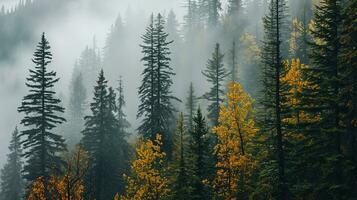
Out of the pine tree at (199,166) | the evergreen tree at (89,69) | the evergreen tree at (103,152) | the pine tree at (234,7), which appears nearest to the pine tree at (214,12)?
the pine tree at (234,7)

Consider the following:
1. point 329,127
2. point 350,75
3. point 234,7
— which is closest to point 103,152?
point 329,127

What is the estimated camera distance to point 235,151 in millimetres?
29375

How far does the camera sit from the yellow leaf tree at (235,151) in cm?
2867

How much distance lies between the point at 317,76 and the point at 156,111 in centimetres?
2066

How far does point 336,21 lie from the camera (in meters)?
22.1

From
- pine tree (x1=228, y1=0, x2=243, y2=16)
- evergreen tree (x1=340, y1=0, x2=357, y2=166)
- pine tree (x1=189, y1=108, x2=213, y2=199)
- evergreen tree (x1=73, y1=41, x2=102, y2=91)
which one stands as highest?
pine tree (x1=228, y1=0, x2=243, y2=16)

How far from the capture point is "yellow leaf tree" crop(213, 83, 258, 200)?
28.7 m

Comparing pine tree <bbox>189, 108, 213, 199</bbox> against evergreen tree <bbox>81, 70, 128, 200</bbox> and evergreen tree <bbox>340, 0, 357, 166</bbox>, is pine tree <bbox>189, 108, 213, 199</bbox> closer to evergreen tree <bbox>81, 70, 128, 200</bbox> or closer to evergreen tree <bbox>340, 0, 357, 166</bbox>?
evergreen tree <bbox>340, 0, 357, 166</bbox>

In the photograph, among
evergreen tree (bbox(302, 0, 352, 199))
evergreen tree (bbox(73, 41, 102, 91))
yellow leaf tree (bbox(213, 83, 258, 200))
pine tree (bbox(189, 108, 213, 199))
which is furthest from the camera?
evergreen tree (bbox(73, 41, 102, 91))

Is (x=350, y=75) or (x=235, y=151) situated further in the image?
(x=235, y=151)

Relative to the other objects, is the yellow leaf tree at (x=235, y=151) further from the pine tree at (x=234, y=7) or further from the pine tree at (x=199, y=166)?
the pine tree at (x=234, y=7)

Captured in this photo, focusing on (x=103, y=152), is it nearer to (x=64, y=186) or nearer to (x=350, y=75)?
(x=64, y=186)

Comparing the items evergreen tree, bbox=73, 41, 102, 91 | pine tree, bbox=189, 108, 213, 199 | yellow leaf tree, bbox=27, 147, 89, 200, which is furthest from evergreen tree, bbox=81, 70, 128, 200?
evergreen tree, bbox=73, 41, 102, 91

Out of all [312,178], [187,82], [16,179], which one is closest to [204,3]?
[187,82]
